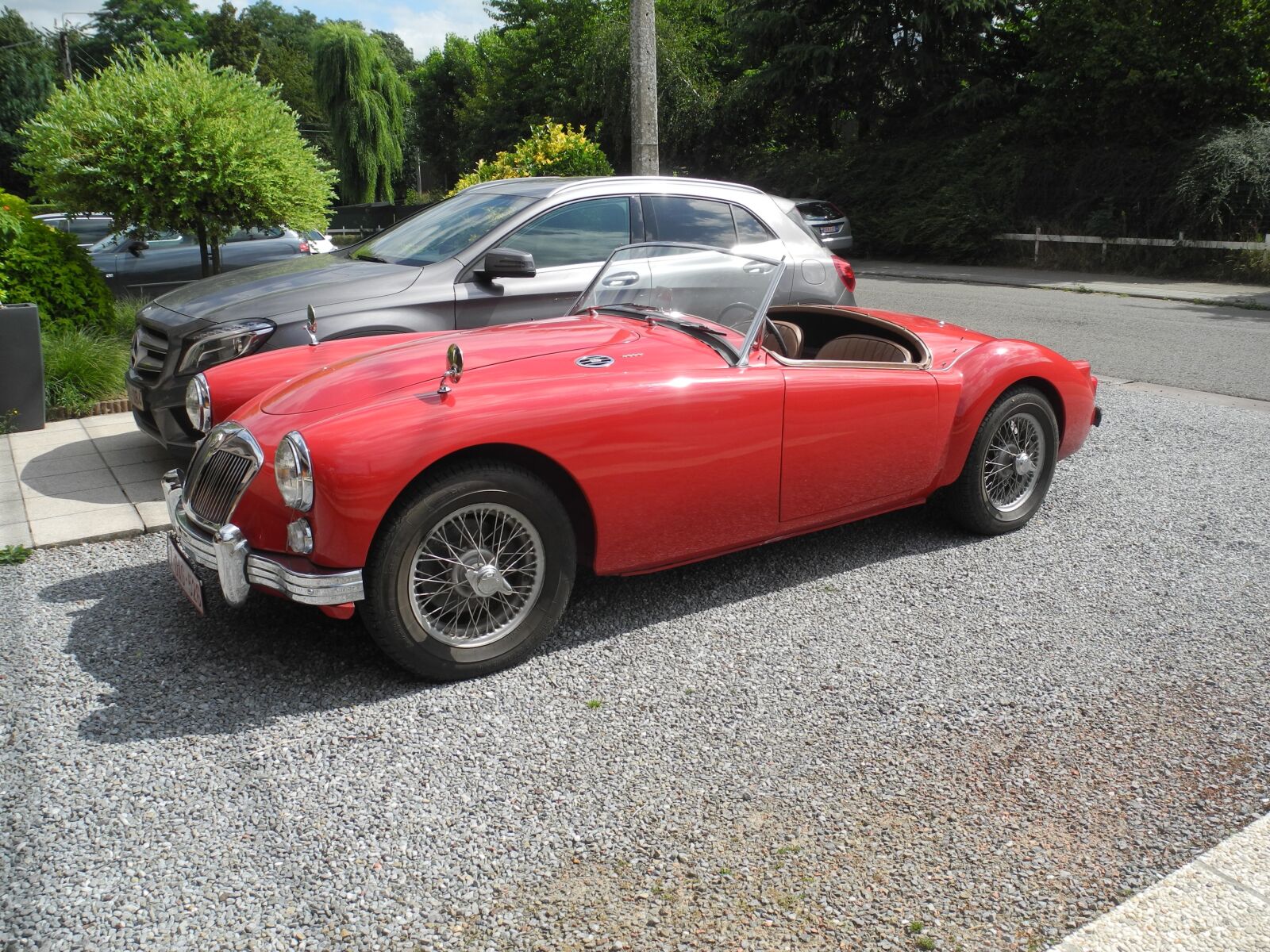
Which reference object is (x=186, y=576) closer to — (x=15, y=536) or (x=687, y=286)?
(x=15, y=536)

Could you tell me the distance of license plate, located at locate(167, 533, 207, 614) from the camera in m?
3.63

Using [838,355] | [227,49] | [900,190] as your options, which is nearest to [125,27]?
[227,49]

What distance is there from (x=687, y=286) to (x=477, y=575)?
174 cm

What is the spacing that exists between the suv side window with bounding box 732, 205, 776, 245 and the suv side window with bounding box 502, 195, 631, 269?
75 cm

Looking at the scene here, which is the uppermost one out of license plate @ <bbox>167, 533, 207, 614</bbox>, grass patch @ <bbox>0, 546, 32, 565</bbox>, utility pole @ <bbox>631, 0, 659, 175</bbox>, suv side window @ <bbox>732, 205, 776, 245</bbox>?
utility pole @ <bbox>631, 0, 659, 175</bbox>

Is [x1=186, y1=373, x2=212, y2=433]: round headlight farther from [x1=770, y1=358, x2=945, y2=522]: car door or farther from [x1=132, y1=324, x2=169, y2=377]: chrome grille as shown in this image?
[x1=770, y1=358, x2=945, y2=522]: car door

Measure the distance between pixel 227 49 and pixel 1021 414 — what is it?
241ft

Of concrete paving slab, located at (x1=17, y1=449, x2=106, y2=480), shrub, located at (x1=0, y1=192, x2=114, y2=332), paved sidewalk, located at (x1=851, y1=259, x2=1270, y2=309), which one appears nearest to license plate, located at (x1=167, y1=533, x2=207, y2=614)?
concrete paving slab, located at (x1=17, y1=449, x2=106, y2=480)

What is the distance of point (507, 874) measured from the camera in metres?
2.63

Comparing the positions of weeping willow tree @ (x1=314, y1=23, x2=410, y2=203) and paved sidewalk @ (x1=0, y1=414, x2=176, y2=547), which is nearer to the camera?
paved sidewalk @ (x1=0, y1=414, x2=176, y2=547)

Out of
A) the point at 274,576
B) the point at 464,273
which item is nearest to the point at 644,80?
the point at 464,273

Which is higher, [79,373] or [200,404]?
[200,404]

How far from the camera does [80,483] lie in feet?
19.6

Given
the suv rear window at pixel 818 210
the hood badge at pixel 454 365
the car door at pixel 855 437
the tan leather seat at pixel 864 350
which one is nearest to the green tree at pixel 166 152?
the tan leather seat at pixel 864 350
